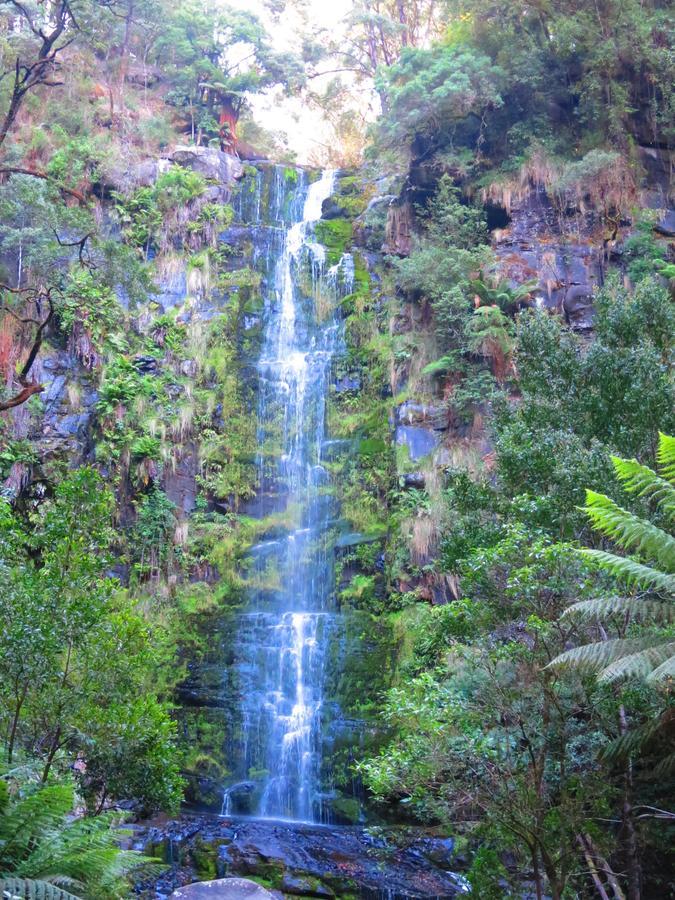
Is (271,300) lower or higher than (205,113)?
lower

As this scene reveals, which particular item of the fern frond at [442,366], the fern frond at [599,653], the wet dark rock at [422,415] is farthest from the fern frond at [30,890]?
the fern frond at [442,366]

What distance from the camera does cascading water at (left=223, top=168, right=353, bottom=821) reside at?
16.1 m

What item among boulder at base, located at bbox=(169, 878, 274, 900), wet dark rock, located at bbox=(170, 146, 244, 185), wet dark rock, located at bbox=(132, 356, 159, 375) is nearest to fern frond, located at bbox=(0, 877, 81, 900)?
boulder at base, located at bbox=(169, 878, 274, 900)

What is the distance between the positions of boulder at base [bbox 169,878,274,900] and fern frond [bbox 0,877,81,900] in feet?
13.9

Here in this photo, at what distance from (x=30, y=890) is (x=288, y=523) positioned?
15.8 meters

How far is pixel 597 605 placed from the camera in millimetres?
6746

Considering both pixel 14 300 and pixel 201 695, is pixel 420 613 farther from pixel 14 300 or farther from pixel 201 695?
pixel 14 300

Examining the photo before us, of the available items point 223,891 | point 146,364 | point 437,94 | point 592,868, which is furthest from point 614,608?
point 437,94

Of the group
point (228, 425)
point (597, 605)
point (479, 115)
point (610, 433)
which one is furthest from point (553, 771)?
point (479, 115)

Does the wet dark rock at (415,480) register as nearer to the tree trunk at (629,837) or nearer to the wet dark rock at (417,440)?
the wet dark rock at (417,440)

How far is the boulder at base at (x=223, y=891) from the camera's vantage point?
357 inches

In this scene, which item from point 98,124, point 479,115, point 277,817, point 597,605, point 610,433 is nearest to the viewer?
point 597,605

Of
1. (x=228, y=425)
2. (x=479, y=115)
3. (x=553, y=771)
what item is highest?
(x=479, y=115)

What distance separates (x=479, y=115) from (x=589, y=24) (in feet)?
12.7
